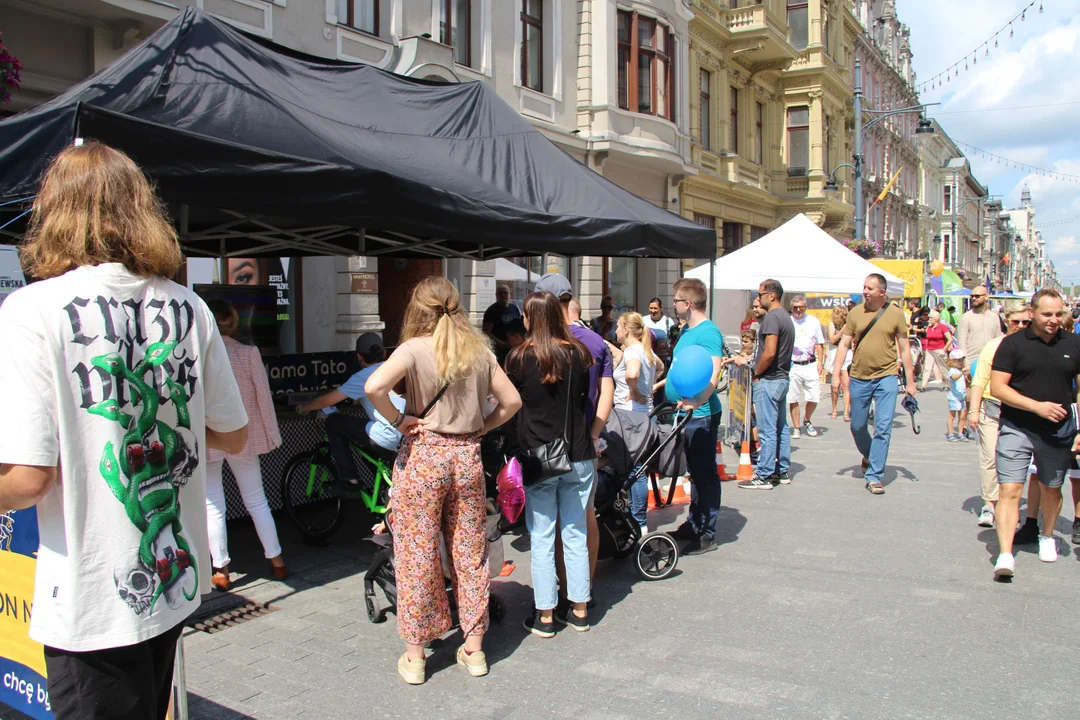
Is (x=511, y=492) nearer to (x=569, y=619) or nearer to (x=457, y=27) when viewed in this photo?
(x=569, y=619)

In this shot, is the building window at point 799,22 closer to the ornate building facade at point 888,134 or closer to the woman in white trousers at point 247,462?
the ornate building facade at point 888,134

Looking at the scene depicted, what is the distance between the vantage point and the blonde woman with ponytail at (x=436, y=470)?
3855mm

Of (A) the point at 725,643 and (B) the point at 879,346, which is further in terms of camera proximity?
(B) the point at 879,346

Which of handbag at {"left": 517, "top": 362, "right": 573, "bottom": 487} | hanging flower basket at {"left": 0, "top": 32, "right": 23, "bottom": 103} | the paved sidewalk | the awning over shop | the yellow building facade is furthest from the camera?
the yellow building facade

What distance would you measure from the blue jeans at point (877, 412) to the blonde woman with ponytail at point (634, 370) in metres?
2.52

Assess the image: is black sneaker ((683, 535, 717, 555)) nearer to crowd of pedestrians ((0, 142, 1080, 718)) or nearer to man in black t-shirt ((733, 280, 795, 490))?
crowd of pedestrians ((0, 142, 1080, 718))

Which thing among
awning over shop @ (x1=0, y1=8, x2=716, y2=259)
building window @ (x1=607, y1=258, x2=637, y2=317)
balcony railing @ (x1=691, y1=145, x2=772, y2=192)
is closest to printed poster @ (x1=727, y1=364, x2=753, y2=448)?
awning over shop @ (x1=0, y1=8, x2=716, y2=259)

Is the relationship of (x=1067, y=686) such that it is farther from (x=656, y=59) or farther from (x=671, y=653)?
(x=656, y=59)

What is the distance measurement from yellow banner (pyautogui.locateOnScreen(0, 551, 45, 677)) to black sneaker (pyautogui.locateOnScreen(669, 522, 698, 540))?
414cm

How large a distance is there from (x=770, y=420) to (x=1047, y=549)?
9.11 ft

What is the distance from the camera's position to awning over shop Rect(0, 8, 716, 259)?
4.12 m

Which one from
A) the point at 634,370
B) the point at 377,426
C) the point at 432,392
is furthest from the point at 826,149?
the point at 432,392

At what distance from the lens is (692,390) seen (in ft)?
17.8

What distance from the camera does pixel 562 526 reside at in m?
4.55
